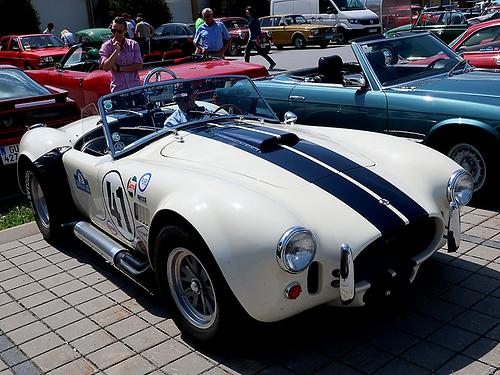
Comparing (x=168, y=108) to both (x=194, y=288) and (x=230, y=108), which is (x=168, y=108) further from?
(x=194, y=288)

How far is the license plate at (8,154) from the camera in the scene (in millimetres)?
6457

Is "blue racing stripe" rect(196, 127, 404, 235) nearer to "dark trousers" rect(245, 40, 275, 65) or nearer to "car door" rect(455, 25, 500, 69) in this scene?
"car door" rect(455, 25, 500, 69)

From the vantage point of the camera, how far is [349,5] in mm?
24531

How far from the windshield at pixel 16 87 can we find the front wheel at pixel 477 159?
4.79m

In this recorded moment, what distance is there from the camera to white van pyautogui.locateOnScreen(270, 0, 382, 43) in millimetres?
23719

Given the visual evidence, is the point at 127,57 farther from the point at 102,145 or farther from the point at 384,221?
the point at 384,221

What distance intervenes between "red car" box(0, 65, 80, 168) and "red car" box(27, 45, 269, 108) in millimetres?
1251

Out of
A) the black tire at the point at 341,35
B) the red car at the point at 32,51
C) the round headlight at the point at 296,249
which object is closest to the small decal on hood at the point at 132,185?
the round headlight at the point at 296,249

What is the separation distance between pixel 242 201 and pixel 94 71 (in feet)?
22.2

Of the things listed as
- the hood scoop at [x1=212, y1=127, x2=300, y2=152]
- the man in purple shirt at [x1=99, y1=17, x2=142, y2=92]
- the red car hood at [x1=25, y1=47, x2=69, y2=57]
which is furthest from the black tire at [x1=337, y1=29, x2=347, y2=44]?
the hood scoop at [x1=212, y1=127, x2=300, y2=152]

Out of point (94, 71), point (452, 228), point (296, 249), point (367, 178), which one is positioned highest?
point (94, 71)

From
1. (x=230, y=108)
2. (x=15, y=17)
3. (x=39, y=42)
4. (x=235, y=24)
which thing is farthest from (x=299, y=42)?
(x=230, y=108)

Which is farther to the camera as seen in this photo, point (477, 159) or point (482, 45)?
point (482, 45)

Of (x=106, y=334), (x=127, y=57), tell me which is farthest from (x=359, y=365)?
(x=127, y=57)
